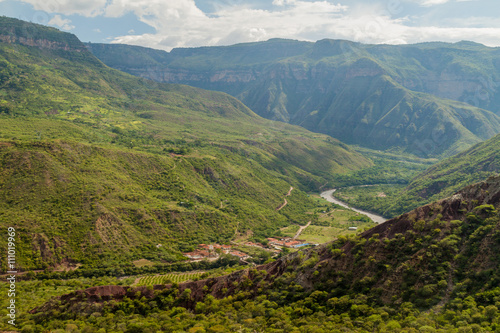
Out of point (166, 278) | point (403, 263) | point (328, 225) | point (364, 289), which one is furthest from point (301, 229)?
point (403, 263)

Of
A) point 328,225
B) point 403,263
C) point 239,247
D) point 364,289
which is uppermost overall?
point 403,263

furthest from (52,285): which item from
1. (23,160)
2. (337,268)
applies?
(337,268)

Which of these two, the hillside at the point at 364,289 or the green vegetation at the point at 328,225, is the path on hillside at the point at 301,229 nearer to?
A: the green vegetation at the point at 328,225

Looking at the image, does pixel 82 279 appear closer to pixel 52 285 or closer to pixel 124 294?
pixel 52 285

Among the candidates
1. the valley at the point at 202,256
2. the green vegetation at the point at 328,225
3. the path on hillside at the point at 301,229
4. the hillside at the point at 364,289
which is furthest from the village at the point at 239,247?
the hillside at the point at 364,289

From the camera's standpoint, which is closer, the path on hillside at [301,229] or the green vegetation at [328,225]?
the green vegetation at [328,225]

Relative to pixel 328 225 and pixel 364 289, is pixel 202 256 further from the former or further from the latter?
pixel 328 225

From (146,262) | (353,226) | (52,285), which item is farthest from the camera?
(353,226)
